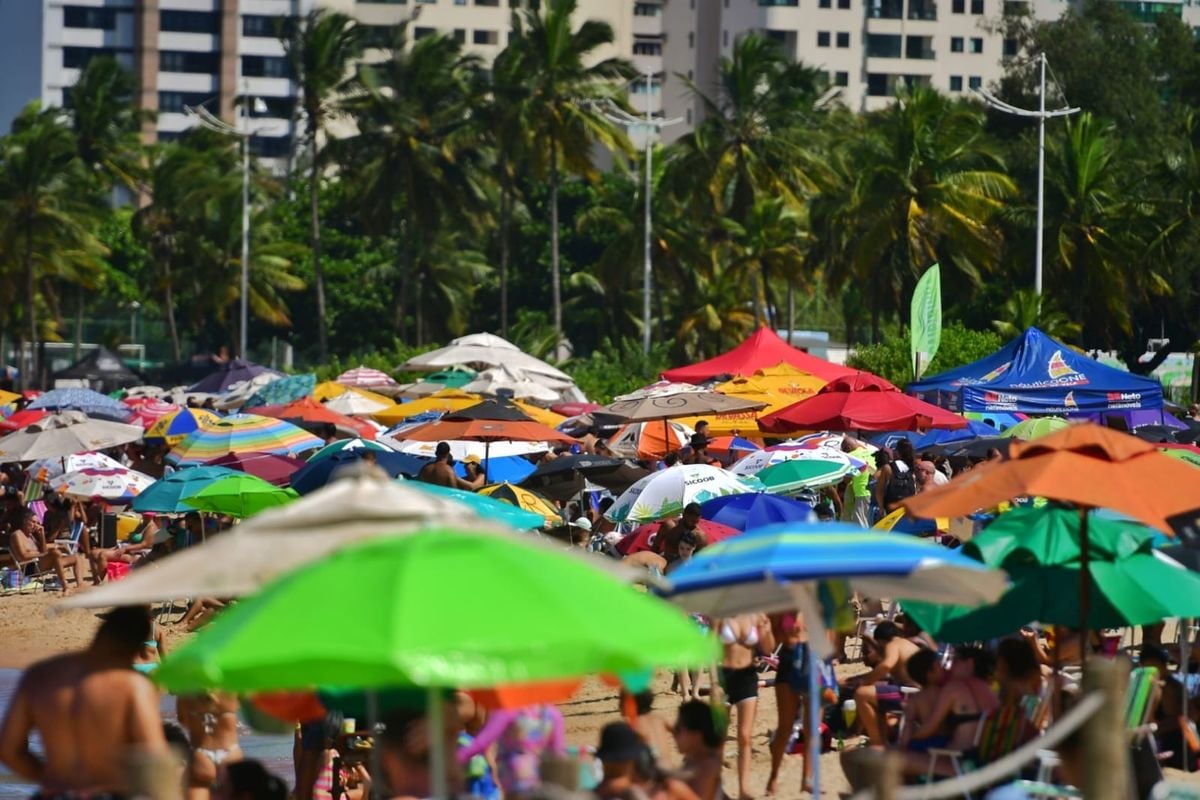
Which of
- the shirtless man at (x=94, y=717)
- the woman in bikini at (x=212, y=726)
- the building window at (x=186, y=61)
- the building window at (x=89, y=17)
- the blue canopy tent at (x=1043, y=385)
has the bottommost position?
the woman in bikini at (x=212, y=726)

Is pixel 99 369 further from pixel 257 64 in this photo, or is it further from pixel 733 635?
pixel 257 64

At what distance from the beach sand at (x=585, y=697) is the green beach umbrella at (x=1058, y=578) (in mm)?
1153

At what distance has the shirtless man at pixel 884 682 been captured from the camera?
1064 cm

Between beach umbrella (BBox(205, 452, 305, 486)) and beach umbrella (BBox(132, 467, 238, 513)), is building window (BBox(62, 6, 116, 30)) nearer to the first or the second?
beach umbrella (BBox(205, 452, 305, 486))

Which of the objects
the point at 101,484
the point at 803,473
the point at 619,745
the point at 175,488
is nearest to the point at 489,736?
the point at 619,745

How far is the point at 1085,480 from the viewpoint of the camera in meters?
9.12

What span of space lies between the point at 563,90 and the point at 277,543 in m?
47.0

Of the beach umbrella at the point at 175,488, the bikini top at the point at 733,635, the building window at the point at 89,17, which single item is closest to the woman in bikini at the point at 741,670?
the bikini top at the point at 733,635

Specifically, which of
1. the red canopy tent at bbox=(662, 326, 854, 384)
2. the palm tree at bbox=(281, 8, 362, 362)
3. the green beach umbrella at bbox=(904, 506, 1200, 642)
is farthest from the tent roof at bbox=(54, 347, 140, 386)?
the green beach umbrella at bbox=(904, 506, 1200, 642)

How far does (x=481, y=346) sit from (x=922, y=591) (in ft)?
80.5

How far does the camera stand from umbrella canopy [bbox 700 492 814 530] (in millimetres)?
15078

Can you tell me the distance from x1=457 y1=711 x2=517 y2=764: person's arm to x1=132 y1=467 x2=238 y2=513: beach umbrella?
9.57m

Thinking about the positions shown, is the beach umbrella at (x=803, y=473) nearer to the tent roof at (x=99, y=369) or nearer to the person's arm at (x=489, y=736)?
the person's arm at (x=489, y=736)

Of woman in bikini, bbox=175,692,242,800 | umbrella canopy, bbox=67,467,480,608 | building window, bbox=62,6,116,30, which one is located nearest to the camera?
umbrella canopy, bbox=67,467,480,608
